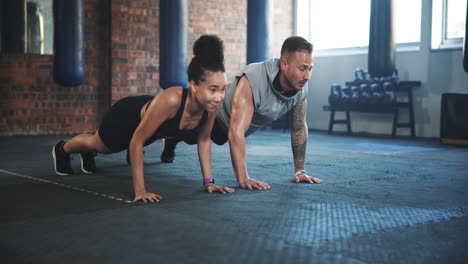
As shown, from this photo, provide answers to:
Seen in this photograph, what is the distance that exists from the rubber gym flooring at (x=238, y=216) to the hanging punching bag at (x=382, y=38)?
181 cm

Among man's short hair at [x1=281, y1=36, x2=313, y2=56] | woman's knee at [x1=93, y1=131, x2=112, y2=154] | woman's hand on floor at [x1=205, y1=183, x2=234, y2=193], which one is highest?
man's short hair at [x1=281, y1=36, x2=313, y2=56]

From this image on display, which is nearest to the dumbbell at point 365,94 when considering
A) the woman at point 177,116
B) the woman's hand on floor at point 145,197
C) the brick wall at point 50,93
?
the brick wall at point 50,93

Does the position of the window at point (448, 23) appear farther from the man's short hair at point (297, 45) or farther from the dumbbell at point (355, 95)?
the man's short hair at point (297, 45)

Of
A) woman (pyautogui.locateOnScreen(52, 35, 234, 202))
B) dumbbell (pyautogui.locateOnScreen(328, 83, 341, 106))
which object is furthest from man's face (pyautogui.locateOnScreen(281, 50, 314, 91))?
dumbbell (pyautogui.locateOnScreen(328, 83, 341, 106))

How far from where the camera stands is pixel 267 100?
3125 mm

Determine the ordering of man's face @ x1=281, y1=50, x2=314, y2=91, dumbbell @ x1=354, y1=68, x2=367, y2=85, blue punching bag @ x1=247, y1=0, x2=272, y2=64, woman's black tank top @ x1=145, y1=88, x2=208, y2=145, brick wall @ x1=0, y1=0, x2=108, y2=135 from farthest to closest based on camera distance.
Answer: dumbbell @ x1=354, y1=68, x2=367, y2=85 < brick wall @ x1=0, y1=0, x2=108, y2=135 < blue punching bag @ x1=247, y1=0, x2=272, y2=64 < man's face @ x1=281, y1=50, x2=314, y2=91 < woman's black tank top @ x1=145, y1=88, x2=208, y2=145

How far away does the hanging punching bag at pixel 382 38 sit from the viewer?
555cm

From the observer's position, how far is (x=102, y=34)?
777cm

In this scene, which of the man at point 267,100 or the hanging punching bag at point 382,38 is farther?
the hanging punching bag at point 382,38

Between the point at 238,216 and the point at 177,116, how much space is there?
0.74m

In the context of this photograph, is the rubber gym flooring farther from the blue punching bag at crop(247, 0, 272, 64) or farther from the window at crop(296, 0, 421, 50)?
the window at crop(296, 0, 421, 50)

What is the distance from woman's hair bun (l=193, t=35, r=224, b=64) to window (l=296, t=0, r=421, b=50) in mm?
5323

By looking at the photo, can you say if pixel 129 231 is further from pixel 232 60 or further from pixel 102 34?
pixel 232 60

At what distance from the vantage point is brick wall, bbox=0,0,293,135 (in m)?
7.20
